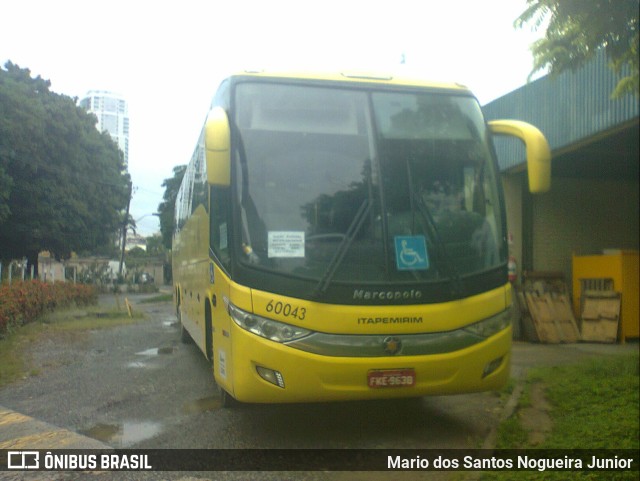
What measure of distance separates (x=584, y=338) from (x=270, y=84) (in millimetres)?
9732

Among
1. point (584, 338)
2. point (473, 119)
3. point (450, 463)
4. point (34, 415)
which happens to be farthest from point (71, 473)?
point (584, 338)

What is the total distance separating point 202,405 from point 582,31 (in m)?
5.56

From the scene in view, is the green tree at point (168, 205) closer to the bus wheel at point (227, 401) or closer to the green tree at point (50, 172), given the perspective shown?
the green tree at point (50, 172)

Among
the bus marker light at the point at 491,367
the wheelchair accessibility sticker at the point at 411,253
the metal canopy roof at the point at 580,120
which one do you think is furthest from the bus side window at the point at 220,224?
the metal canopy roof at the point at 580,120

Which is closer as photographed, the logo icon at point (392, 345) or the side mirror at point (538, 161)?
the logo icon at point (392, 345)

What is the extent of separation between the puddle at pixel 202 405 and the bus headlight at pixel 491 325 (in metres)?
3.00

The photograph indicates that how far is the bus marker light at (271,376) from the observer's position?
5.18 m

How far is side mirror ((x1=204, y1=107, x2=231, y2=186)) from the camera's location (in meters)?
5.29

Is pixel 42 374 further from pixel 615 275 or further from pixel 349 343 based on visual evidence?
pixel 615 275

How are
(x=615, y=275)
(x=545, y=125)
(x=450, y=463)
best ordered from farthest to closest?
(x=615, y=275) < (x=545, y=125) < (x=450, y=463)

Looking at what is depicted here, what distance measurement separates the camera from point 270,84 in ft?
19.2

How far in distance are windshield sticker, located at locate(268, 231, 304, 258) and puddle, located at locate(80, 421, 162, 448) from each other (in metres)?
2.09

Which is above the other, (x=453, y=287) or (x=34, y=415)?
(x=453, y=287)

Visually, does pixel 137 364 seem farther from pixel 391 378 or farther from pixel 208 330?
pixel 391 378
